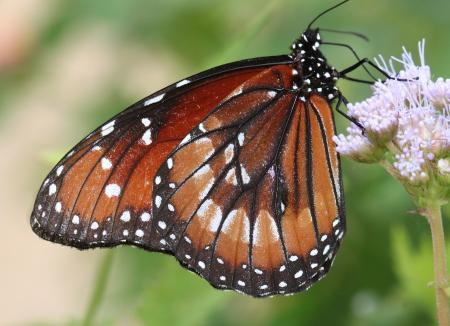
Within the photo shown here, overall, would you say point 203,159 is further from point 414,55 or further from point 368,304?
point 414,55

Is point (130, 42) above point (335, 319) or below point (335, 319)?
above

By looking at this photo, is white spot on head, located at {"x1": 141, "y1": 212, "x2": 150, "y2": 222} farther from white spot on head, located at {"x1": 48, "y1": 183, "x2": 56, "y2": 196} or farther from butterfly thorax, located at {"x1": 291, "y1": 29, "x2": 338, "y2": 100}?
butterfly thorax, located at {"x1": 291, "y1": 29, "x2": 338, "y2": 100}

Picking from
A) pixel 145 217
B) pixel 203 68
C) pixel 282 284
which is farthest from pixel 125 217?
pixel 203 68

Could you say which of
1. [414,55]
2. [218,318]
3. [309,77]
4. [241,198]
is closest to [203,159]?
[241,198]

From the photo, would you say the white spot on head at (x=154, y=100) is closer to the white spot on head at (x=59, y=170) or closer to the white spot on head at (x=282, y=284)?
the white spot on head at (x=59, y=170)

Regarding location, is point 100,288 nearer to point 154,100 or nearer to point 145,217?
point 145,217

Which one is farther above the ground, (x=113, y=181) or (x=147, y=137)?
(x=147, y=137)
